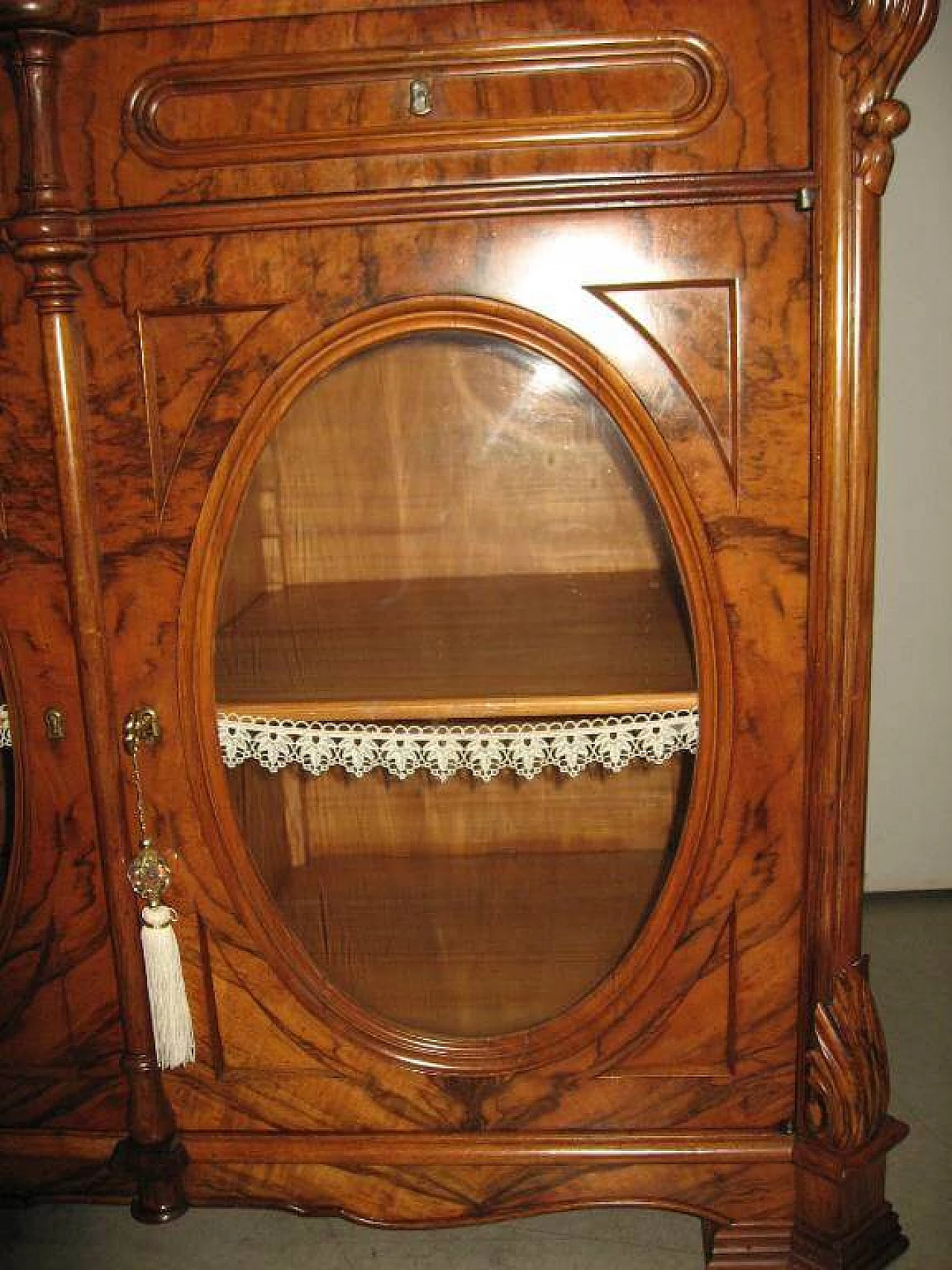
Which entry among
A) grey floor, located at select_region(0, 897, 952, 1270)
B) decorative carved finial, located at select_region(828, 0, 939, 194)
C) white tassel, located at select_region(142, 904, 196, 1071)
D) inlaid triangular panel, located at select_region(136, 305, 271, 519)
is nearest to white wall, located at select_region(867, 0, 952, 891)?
grey floor, located at select_region(0, 897, 952, 1270)

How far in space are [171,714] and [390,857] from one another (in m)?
0.24

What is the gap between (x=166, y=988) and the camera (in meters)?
1.14

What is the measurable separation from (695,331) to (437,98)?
275 mm

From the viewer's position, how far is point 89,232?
1030 millimetres

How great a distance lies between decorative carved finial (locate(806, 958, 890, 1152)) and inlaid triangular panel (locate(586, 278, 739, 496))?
0.51m

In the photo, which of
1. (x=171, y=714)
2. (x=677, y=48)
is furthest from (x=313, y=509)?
(x=677, y=48)

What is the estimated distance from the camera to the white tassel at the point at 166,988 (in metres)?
1.13

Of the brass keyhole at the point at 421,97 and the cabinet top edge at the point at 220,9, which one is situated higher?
the cabinet top edge at the point at 220,9

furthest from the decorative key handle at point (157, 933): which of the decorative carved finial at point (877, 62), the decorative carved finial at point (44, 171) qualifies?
the decorative carved finial at point (877, 62)

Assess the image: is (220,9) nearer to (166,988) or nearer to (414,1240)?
(166,988)

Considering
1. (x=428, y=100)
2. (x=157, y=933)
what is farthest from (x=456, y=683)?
(x=428, y=100)

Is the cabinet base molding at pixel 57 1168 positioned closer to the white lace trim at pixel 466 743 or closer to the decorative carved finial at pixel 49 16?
the white lace trim at pixel 466 743

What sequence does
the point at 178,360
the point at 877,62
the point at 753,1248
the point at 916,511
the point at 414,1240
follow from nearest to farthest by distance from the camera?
the point at 877,62 → the point at 178,360 → the point at 753,1248 → the point at 414,1240 → the point at 916,511

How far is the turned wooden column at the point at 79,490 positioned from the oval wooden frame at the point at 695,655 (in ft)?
0.27
